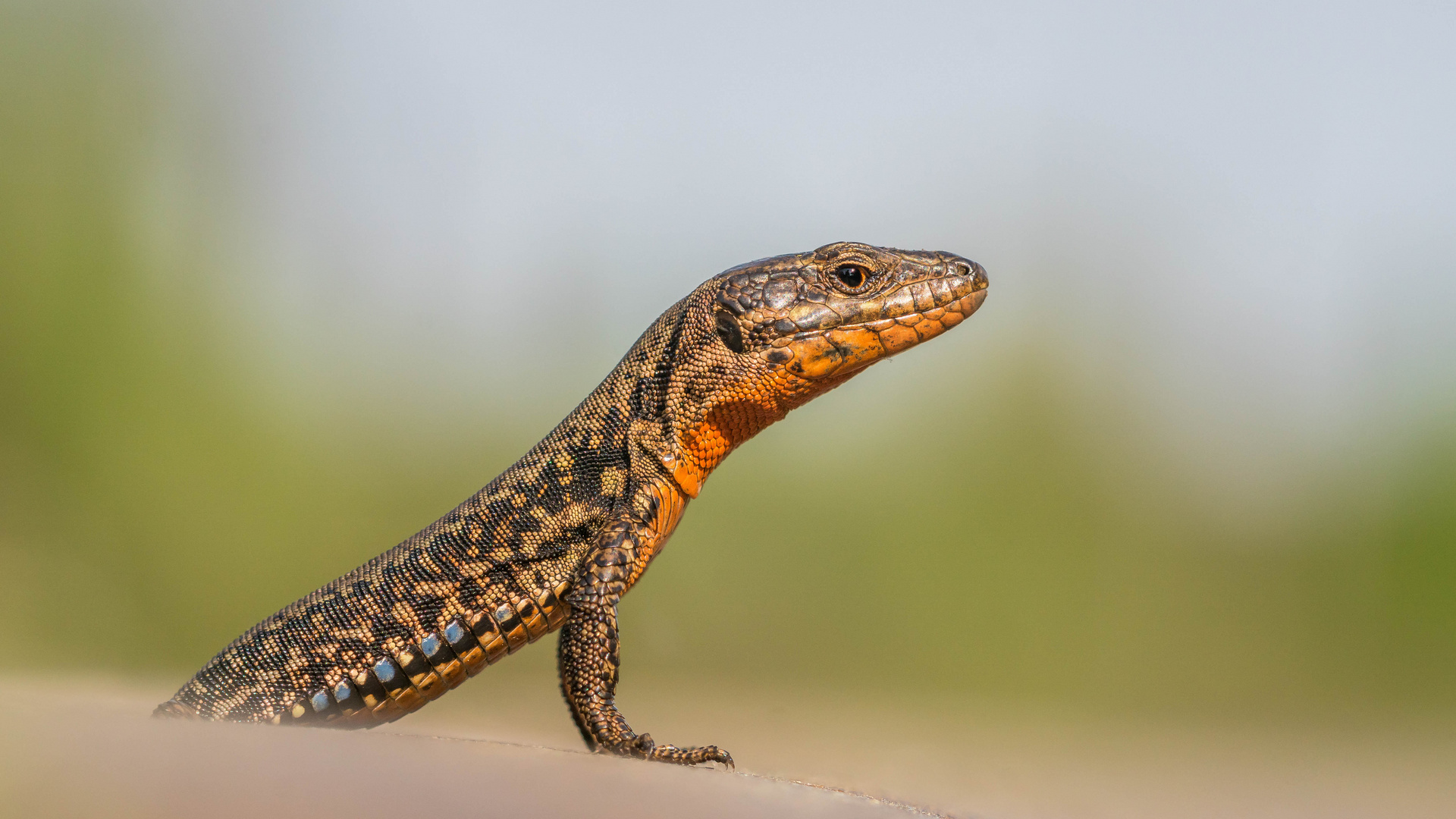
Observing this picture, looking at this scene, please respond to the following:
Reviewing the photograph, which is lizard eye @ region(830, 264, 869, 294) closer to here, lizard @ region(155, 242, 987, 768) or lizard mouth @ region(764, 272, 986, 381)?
lizard @ region(155, 242, 987, 768)

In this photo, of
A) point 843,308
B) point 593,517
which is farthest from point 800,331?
point 593,517

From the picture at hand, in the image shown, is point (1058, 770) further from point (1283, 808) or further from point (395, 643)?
point (395, 643)

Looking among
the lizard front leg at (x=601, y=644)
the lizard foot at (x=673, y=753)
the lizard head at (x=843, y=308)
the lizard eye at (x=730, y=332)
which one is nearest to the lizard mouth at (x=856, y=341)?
the lizard head at (x=843, y=308)

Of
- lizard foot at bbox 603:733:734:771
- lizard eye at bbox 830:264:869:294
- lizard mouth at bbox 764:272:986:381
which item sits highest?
lizard eye at bbox 830:264:869:294

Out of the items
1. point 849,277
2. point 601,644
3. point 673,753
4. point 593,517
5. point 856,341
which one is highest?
point 849,277

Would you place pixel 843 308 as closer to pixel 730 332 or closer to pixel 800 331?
pixel 800 331

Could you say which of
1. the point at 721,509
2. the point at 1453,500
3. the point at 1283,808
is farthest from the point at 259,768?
the point at 1453,500

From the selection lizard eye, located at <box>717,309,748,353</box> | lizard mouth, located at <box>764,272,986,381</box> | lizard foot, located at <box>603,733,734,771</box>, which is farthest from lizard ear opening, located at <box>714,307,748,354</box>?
lizard foot, located at <box>603,733,734,771</box>
